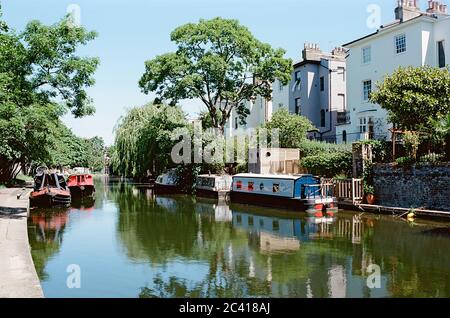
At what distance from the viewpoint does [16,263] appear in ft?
31.8

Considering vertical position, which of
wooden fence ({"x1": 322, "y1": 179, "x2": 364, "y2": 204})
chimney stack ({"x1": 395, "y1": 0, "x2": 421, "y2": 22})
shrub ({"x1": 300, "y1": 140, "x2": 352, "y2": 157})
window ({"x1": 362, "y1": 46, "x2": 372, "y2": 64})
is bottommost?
wooden fence ({"x1": 322, "y1": 179, "x2": 364, "y2": 204})

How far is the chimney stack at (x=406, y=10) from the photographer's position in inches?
1147

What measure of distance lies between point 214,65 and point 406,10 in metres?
13.1

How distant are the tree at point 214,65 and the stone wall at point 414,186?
530 inches

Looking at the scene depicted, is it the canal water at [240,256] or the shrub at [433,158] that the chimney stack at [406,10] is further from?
the canal water at [240,256]

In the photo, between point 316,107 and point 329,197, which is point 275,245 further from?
point 316,107

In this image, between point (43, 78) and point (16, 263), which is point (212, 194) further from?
point (16, 263)

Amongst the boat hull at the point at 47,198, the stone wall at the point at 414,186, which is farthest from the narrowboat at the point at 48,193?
the stone wall at the point at 414,186

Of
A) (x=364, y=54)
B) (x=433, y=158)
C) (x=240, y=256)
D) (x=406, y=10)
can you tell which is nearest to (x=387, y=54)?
(x=364, y=54)

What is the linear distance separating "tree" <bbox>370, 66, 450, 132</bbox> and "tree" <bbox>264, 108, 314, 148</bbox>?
9.30m

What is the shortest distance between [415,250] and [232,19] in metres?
23.7

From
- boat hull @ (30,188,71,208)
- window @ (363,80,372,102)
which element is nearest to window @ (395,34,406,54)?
window @ (363,80,372,102)

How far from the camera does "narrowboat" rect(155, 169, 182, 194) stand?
36688mm

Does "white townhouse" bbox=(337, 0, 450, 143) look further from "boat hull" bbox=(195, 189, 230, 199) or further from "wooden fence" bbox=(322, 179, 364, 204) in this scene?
"boat hull" bbox=(195, 189, 230, 199)
